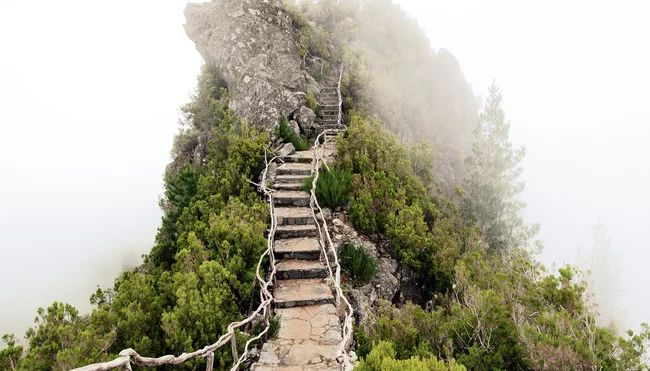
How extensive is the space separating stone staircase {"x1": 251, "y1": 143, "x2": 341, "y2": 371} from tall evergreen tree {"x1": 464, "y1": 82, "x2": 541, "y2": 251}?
11045 millimetres

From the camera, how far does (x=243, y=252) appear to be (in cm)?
593

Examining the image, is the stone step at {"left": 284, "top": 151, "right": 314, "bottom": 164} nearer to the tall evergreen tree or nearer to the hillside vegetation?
the hillside vegetation

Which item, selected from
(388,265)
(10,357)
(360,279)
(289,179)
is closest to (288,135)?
(289,179)

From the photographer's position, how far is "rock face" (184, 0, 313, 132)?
12.0 m

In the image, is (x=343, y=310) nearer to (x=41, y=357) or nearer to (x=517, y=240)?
(x=41, y=357)

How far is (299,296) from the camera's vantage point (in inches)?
222

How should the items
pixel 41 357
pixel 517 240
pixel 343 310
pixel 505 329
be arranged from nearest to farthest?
1. pixel 41 357
2. pixel 505 329
3. pixel 343 310
4. pixel 517 240

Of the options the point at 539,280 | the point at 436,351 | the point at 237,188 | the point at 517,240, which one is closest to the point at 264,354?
the point at 436,351

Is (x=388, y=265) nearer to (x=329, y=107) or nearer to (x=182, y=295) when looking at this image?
(x=182, y=295)

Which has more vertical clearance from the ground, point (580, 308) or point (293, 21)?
point (293, 21)

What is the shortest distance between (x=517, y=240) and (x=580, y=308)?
14.7 meters

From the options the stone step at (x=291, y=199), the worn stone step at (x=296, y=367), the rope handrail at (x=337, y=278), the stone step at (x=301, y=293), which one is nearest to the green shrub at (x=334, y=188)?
the rope handrail at (x=337, y=278)

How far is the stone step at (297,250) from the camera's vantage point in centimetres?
661

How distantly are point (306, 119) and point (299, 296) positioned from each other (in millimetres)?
8904
